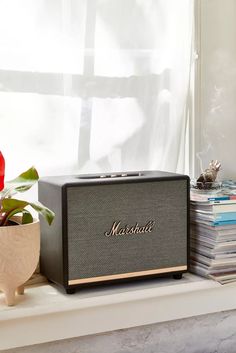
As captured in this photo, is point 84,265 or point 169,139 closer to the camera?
point 84,265

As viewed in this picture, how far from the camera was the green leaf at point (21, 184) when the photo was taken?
4.31 ft

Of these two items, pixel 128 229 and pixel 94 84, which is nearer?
pixel 128 229

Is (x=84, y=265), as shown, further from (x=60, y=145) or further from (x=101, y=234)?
(x=60, y=145)

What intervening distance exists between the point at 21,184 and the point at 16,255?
0.52ft

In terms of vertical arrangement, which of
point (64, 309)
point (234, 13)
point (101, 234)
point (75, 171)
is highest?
point (234, 13)

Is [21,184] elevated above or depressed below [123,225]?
above

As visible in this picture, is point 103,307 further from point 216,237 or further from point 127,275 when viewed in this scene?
point 216,237

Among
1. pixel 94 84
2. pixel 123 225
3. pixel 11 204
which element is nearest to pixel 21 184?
pixel 11 204

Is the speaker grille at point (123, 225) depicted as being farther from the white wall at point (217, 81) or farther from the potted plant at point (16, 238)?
the white wall at point (217, 81)

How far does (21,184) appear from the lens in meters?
1.33

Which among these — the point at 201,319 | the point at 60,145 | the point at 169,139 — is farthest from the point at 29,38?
the point at 201,319

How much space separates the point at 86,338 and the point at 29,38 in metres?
0.80

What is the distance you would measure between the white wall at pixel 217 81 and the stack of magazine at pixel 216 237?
282 mm

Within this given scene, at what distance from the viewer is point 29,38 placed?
1.56 m
